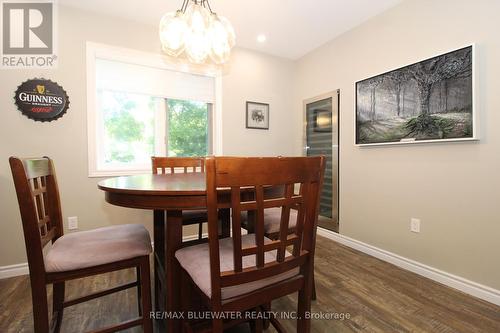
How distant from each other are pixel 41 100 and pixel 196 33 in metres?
1.52

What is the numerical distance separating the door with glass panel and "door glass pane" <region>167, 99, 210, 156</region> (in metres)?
1.36

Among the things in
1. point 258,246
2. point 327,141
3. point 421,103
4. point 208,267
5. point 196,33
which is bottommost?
point 208,267

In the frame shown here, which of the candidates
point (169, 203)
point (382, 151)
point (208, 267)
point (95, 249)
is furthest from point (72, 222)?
point (382, 151)

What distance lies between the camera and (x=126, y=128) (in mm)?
2568

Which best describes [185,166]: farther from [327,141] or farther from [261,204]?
[327,141]

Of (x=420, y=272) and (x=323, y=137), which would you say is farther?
(x=323, y=137)

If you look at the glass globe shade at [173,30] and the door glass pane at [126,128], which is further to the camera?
the door glass pane at [126,128]

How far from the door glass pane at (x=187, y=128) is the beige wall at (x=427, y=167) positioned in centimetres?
162

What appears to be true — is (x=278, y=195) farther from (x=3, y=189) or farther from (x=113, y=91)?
(x=3, y=189)

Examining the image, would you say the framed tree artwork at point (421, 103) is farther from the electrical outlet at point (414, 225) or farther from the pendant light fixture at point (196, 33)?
the pendant light fixture at point (196, 33)

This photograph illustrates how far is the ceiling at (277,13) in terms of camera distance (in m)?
2.20

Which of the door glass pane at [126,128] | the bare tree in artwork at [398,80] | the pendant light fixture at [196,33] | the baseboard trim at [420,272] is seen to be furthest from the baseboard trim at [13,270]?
the bare tree in artwork at [398,80]

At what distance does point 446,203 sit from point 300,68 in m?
2.39

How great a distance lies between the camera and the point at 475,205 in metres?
1.73
